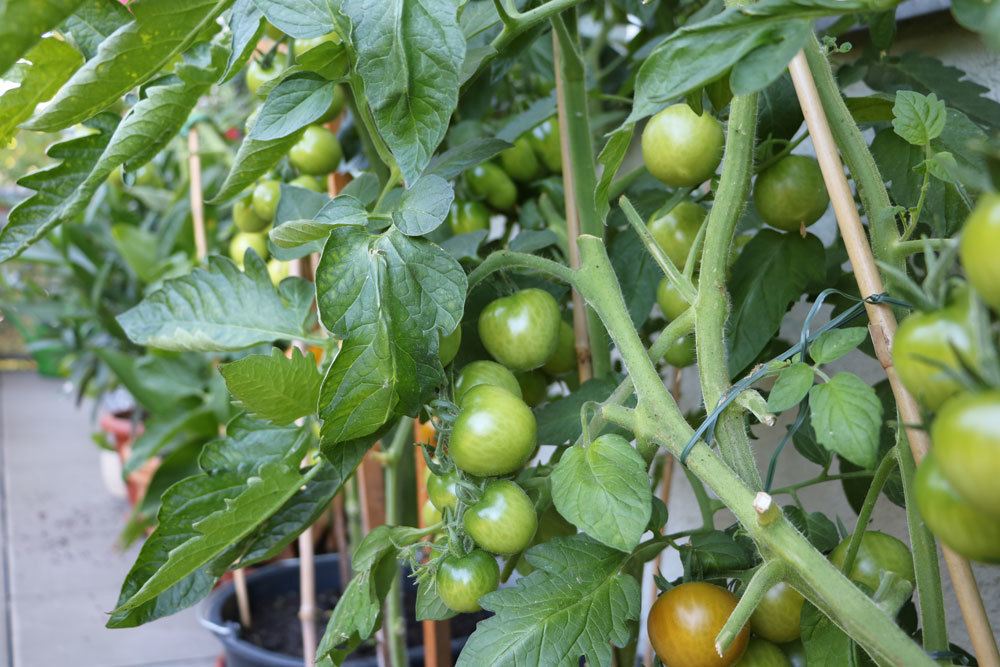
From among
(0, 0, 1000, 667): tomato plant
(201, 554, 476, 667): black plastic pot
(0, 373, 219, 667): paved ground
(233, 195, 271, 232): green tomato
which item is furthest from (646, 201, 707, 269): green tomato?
(0, 373, 219, 667): paved ground

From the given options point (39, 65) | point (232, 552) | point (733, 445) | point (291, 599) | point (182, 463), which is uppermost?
point (39, 65)

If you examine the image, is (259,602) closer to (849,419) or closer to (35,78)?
(35,78)

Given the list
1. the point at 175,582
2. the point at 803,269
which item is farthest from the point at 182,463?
the point at 803,269

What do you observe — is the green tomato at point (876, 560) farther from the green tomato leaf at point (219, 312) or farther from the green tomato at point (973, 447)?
the green tomato leaf at point (219, 312)

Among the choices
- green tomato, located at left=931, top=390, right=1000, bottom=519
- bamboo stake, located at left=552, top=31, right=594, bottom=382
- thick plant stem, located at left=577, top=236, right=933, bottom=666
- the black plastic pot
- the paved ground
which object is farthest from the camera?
the paved ground

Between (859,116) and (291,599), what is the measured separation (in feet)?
4.03

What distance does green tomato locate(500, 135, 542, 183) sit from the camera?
790 millimetres

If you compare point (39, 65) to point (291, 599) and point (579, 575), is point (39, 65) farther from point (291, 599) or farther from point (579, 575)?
point (291, 599)

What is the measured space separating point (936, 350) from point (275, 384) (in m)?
0.41

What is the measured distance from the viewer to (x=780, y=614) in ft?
1.58

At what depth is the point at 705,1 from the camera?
0.88m

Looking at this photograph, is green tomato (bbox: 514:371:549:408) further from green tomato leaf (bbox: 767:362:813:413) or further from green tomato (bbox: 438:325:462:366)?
green tomato leaf (bbox: 767:362:813:413)

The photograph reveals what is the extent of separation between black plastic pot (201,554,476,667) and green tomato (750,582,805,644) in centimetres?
70

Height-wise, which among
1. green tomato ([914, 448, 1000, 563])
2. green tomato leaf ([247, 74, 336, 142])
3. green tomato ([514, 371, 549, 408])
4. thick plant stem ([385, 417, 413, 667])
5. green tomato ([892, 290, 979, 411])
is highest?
green tomato leaf ([247, 74, 336, 142])
